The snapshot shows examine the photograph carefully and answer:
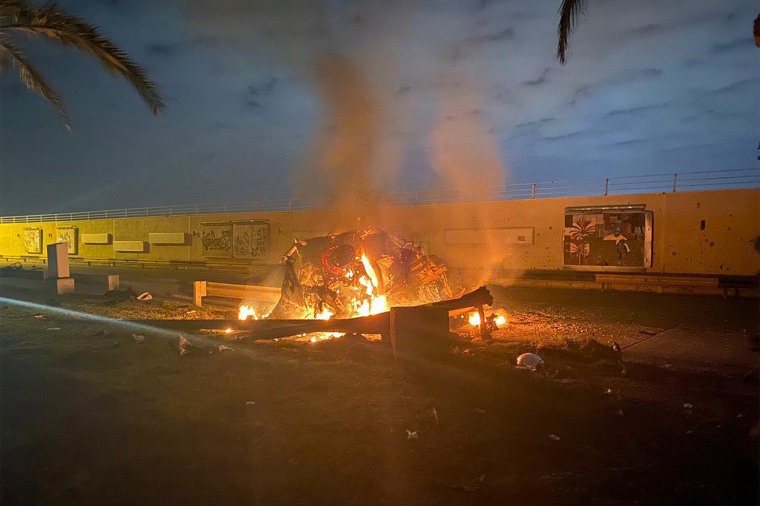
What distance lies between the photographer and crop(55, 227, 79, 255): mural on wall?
36.2m

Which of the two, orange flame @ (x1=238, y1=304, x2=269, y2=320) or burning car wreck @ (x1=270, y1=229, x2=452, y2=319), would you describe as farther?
orange flame @ (x1=238, y1=304, x2=269, y2=320)

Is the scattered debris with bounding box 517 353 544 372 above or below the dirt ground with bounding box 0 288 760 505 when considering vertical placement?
above

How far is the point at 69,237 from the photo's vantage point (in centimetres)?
3650

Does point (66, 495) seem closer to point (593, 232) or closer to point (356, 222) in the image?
point (356, 222)

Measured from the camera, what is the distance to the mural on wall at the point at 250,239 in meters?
26.4

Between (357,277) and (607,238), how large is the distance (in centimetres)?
1008

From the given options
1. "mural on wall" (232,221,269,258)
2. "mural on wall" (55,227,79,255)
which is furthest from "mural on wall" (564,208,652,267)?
"mural on wall" (55,227,79,255)

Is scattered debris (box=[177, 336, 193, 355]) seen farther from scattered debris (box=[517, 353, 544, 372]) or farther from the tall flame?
scattered debris (box=[517, 353, 544, 372])

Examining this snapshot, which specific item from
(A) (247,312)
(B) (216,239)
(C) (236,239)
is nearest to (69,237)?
(B) (216,239)

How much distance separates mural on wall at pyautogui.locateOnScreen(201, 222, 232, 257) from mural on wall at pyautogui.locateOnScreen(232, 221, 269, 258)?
40cm

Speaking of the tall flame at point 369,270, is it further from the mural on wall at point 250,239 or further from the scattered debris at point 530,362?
the mural on wall at point 250,239

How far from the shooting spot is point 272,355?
786 cm

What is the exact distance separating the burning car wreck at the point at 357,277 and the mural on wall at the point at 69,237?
30969 millimetres

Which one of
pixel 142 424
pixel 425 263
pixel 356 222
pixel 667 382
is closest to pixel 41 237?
pixel 356 222
